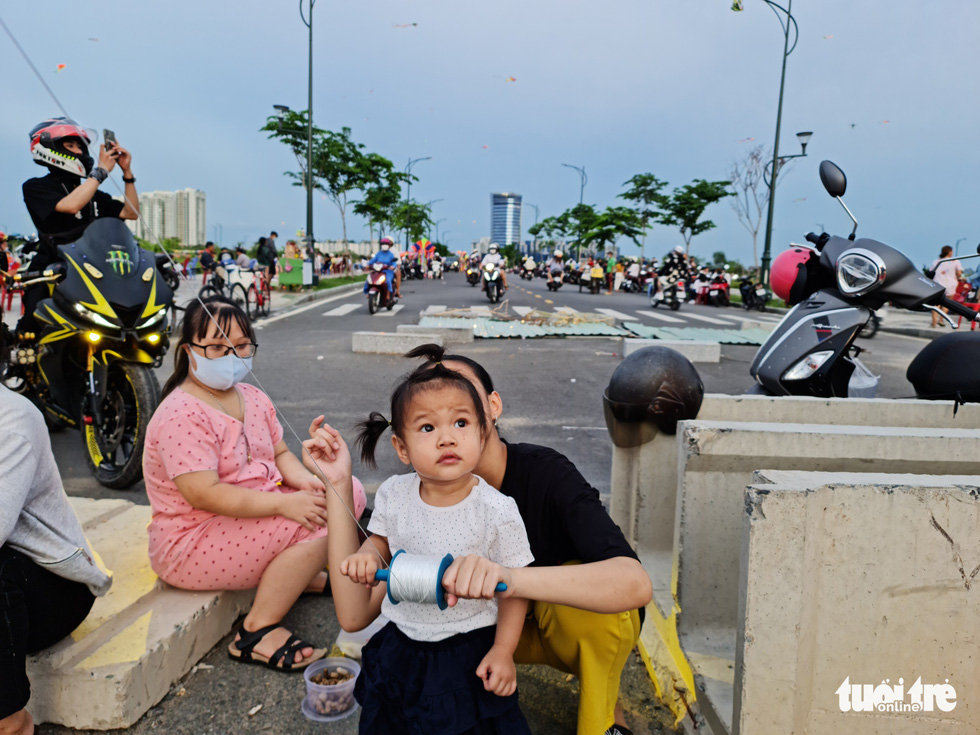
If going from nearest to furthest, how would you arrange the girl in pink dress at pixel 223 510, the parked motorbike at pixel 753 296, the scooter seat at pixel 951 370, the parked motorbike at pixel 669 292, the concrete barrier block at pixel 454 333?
the girl in pink dress at pixel 223 510 → the scooter seat at pixel 951 370 → the concrete barrier block at pixel 454 333 → the parked motorbike at pixel 669 292 → the parked motorbike at pixel 753 296

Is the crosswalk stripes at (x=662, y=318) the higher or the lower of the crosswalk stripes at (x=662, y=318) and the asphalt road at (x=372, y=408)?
the higher

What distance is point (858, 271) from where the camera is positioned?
10.8 ft

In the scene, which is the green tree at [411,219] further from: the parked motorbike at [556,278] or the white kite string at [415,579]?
the white kite string at [415,579]

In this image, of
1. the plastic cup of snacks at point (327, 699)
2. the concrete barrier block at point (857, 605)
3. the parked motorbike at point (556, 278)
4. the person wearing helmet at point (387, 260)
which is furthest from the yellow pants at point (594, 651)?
the parked motorbike at point (556, 278)

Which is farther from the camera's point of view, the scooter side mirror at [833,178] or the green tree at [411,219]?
the green tree at [411,219]

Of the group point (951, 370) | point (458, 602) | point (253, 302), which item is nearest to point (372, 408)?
point (951, 370)

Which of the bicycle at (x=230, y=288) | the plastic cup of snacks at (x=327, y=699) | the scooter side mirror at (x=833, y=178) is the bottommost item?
the plastic cup of snacks at (x=327, y=699)

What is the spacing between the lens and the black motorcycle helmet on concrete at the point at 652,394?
254cm

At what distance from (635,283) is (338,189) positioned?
14238 mm

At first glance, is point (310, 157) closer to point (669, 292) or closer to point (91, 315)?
point (669, 292)

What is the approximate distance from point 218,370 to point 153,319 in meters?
1.49

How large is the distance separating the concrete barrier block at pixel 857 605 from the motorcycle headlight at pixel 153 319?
10.8ft

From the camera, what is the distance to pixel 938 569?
5.48 ft

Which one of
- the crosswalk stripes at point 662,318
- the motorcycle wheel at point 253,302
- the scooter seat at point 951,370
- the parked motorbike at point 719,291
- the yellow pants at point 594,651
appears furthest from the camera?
the parked motorbike at point 719,291
